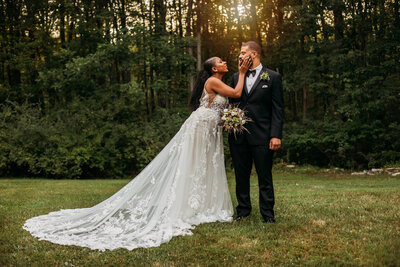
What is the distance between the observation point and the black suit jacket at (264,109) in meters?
4.99

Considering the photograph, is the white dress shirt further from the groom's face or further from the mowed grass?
the mowed grass

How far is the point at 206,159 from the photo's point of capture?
5.75 m

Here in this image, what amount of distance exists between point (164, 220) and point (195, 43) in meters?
17.9

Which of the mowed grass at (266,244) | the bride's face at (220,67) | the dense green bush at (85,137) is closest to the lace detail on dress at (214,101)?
the bride's face at (220,67)

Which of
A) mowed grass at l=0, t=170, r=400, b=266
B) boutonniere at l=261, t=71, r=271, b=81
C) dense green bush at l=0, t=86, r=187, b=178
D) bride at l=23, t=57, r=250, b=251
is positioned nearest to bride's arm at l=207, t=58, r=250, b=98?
bride at l=23, t=57, r=250, b=251

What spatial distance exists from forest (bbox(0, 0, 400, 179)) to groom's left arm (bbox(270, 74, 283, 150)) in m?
11.7

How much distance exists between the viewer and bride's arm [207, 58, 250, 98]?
17.0 feet

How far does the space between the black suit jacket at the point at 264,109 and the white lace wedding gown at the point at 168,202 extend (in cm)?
68

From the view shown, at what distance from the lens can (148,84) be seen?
64.6ft

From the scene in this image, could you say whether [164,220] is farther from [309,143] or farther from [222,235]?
[309,143]

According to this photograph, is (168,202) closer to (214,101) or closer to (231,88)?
(214,101)

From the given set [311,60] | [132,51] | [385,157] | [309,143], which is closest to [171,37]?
[132,51]

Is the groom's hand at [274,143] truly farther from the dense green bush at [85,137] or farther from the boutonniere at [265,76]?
the dense green bush at [85,137]

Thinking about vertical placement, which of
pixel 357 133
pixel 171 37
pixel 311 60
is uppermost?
pixel 171 37
